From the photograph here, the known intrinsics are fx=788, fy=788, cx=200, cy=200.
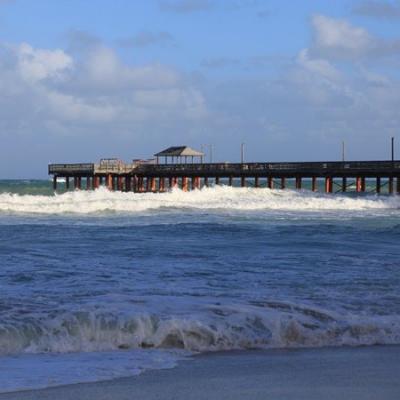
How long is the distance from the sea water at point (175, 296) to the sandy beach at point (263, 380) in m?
0.34

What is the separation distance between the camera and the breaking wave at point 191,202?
37.7 metres

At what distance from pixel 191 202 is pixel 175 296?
34349 millimetres

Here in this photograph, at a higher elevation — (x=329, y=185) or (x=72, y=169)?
(x=72, y=169)

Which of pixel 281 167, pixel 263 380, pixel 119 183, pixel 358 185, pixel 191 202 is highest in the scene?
pixel 281 167

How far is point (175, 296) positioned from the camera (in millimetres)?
10828

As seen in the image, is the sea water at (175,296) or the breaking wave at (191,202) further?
the breaking wave at (191,202)

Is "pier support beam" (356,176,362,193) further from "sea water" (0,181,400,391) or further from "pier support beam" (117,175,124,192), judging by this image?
"sea water" (0,181,400,391)

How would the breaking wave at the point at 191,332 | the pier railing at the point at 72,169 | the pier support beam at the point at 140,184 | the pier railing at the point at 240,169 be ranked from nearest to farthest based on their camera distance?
the breaking wave at the point at 191,332
the pier railing at the point at 240,169
the pier railing at the point at 72,169
the pier support beam at the point at 140,184

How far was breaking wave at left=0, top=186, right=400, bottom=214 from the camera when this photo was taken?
124 ft

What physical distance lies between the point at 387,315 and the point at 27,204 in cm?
3040

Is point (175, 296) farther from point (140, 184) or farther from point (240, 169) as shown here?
point (140, 184)

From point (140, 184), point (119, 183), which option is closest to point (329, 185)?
point (140, 184)

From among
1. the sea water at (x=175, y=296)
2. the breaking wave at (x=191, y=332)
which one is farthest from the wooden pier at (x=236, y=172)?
Answer: the breaking wave at (x=191, y=332)

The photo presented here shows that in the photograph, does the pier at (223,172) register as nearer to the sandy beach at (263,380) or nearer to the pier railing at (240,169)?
the pier railing at (240,169)
